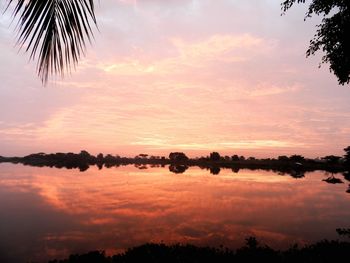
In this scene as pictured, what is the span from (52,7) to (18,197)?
38.7 metres

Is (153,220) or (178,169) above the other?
(178,169)

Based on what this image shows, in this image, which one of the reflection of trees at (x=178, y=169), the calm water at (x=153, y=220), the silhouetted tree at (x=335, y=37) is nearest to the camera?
the silhouetted tree at (x=335, y=37)

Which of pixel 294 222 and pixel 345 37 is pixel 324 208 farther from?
pixel 345 37

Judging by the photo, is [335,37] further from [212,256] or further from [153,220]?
[153,220]

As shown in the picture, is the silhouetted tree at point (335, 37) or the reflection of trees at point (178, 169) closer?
the silhouetted tree at point (335, 37)

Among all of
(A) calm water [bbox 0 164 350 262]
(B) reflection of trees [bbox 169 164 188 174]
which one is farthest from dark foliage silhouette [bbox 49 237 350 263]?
(B) reflection of trees [bbox 169 164 188 174]

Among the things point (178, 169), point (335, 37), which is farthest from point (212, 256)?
point (178, 169)

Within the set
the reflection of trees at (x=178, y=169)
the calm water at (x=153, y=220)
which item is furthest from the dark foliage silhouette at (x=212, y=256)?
the reflection of trees at (x=178, y=169)

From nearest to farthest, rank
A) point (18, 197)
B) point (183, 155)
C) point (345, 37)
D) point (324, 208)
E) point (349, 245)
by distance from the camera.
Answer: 1. point (345, 37)
2. point (349, 245)
3. point (324, 208)
4. point (18, 197)
5. point (183, 155)

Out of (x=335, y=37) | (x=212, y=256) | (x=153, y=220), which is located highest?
(x=335, y=37)

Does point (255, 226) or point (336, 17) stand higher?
point (336, 17)

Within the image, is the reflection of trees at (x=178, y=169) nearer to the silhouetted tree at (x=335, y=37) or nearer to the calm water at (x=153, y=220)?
the calm water at (x=153, y=220)

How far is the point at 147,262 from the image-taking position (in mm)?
10266

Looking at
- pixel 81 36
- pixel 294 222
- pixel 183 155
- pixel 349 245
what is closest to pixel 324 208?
pixel 294 222
